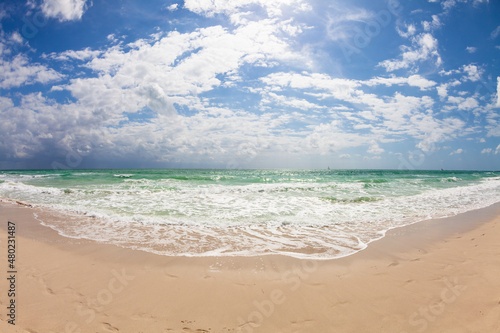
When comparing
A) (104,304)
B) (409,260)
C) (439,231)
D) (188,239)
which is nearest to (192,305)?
(104,304)

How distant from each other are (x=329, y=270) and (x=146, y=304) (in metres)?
3.05

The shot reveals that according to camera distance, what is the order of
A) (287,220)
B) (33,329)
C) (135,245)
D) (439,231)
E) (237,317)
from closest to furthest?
(33,329)
(237,317)
(135,245)
(439,231)
(287,220)

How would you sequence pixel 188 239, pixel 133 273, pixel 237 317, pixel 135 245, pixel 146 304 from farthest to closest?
1. pixel 188 239
2. pixel 135 245
3. pixel 133 273
4. pixel 146 304
5. pixel 237 317

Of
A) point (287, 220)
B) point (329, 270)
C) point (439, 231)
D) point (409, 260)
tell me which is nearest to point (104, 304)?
point (329, 270)

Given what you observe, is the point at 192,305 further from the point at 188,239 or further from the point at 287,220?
the point at 287,220

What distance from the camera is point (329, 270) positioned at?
163 inches

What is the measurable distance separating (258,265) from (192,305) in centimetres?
158

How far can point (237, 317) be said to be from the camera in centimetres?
286

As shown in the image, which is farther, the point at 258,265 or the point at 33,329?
the point at 258,265

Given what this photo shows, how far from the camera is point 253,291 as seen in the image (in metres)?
3.43

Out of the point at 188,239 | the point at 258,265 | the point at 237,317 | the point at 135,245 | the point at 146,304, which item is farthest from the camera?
the point at 188,239

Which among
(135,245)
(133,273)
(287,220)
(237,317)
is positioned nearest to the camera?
(237,317)

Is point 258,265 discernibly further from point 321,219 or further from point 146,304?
point 321,219

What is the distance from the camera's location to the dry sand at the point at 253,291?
272cm
